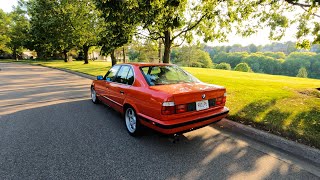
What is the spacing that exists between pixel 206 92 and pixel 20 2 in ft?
197

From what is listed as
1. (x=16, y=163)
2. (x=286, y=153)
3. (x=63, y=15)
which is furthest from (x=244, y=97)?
(x=63, y=15)

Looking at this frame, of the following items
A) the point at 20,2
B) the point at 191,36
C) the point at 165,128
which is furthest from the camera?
the point at 20,2

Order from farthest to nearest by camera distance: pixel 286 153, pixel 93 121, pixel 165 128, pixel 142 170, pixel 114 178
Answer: pixel 93 121 → pixel 286 153 → pixel 165 128 → pixel 142 170 → pixel 114 178

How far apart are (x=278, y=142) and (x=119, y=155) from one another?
119 inches

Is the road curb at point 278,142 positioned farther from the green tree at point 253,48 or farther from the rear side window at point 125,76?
the green tree at point 253,48

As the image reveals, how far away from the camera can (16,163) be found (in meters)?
3.12

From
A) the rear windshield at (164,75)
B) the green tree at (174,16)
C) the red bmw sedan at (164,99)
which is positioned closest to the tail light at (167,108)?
the red bmw sedan at (164,99)

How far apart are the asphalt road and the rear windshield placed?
1186 millimetres

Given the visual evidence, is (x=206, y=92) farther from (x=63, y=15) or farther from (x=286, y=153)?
(x=63, y=15)

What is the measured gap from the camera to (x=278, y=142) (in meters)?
3.81

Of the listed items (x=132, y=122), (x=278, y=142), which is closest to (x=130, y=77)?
(x=132, y=122)

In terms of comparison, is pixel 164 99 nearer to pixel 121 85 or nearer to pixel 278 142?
pixel 121 85

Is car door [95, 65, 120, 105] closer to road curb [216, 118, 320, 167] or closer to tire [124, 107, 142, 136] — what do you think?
tire [124, 107, 142, 136]

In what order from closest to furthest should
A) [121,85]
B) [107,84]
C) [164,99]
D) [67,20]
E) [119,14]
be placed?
[164,99]
[121,85]
[107,84]
[119,14]
[67,20]
